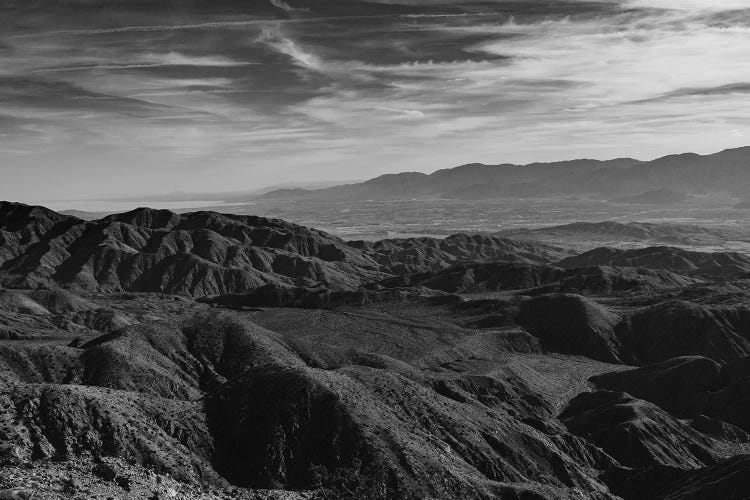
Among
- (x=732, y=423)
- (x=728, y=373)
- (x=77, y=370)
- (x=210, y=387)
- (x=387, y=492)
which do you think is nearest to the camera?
(x=387, y=492)

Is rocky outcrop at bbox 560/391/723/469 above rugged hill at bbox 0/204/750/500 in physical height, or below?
below

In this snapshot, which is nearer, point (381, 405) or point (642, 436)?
point (381, 405)

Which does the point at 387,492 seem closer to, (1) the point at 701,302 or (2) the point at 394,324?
(2) the point at 394,324

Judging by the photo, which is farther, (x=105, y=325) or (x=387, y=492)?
(x=105, y=325)

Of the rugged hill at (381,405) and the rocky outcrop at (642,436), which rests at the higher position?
the rugged hill at (381,405)

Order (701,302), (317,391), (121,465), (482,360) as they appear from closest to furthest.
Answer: (121,465), (317,391), (482,360), (701,302)

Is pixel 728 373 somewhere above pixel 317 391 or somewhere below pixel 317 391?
below

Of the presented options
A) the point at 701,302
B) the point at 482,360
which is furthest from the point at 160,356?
the point at 701,302

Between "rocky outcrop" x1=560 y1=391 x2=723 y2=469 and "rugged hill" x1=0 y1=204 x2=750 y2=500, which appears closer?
"rugged hill" x1=0 y1=204 x2=750 y2=500

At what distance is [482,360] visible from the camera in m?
143

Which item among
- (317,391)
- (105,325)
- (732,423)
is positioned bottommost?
(732,423)

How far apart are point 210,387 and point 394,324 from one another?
73352 millimetres

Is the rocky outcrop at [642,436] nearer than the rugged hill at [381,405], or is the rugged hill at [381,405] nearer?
the rugged hill at [381,405]

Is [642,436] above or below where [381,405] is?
below
